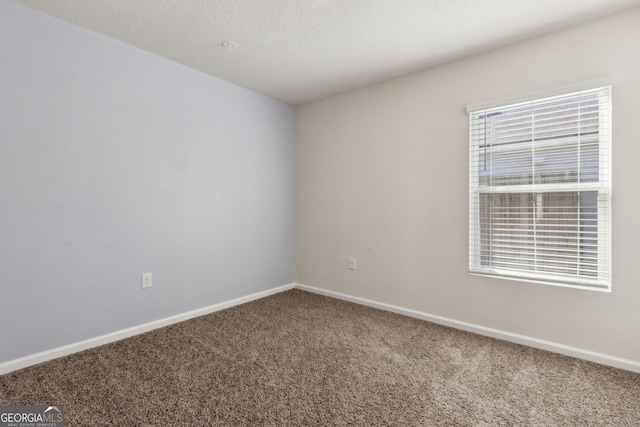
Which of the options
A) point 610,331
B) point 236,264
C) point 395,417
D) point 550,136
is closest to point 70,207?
point 236,264

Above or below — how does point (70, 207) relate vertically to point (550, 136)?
below

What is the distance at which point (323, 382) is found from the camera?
1.85 metres

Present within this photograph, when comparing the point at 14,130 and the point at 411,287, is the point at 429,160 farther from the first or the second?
the point at 14,130

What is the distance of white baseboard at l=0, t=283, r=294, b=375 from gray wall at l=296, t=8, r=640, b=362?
114 cm

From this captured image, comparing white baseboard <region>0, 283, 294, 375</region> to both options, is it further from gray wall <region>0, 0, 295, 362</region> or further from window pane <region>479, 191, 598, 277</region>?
window pane <region>479, 191, 598, 277</region>

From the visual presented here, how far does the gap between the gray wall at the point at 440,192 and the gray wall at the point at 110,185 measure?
2.72 ft

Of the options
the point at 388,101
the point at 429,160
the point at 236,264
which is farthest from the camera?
the point at 236,264

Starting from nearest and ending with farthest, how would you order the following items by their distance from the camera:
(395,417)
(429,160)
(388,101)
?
(395,417), (429,160), (388,101)

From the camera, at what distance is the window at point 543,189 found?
6.88 feet

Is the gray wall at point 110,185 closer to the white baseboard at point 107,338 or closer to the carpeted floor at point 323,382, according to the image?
the white baseboard at point 107,338

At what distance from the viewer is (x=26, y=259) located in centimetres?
202

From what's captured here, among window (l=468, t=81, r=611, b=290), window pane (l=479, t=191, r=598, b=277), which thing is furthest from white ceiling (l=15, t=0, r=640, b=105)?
window pane (l=479, t=191, r=598, b=277)

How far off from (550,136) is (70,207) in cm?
348

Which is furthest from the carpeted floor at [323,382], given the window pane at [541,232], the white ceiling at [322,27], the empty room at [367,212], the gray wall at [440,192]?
the white ceiling at [322,27]
